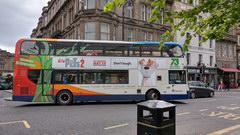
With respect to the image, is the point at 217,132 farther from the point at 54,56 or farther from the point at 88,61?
the point at 54,56

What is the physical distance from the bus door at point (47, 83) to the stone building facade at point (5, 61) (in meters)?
102

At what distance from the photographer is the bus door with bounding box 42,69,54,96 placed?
11648mm

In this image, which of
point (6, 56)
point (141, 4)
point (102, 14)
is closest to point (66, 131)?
point (102, 14)

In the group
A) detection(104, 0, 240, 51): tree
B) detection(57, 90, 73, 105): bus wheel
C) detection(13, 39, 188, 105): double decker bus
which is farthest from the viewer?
detection(57, 90, 73, 105): bus wheel

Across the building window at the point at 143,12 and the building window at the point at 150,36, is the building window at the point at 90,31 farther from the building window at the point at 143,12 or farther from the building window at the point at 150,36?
the building window at the point at 150,36

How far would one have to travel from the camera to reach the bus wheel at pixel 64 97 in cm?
1181

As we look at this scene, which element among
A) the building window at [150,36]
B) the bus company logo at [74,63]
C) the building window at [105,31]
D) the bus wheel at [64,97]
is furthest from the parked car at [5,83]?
the bus company logo at [74,63]

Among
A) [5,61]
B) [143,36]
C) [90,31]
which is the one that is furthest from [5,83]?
[5,61]

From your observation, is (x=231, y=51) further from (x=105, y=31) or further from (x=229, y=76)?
(x=105, y=31)

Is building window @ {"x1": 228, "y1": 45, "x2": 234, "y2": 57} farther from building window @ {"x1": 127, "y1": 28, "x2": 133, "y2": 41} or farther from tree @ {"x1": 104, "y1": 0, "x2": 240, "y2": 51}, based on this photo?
tree @ {"x1": 104, "y1": 0, "x2": 240, "y2": 51}

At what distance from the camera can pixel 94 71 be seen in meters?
12.3

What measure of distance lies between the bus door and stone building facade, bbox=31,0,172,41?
8268 millimetres

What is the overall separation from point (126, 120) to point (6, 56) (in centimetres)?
10958

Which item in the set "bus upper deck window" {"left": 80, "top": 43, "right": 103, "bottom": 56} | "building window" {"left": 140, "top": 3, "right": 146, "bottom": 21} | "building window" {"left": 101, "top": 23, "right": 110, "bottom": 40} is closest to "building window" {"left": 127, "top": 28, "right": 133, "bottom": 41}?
"building window" {"left": 140, "top": 3, "right": 146, "bottom": 21}
